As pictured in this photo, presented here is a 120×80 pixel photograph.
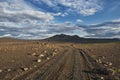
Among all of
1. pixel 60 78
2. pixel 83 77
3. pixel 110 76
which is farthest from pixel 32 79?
pixel 110 76

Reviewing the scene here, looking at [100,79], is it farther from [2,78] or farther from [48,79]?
[2,78]

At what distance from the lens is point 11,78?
19.2m

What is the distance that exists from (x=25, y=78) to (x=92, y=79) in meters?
5.13

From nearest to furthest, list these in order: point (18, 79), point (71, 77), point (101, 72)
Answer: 1. point (18, 79)
2. point (71, 77)
3. point (101, 72)

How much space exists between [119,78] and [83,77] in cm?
280

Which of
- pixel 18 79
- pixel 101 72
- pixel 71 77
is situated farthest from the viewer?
pixel 101 72

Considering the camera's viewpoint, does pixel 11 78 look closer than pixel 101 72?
Yes

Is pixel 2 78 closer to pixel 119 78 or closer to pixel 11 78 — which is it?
pixel 11 78

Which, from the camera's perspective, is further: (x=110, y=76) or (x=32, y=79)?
(x=110, y=76)

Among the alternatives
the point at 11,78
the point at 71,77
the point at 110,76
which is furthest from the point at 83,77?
the point at 11,78

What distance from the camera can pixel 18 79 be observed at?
18750 mm

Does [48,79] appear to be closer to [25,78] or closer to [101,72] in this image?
[25,78]

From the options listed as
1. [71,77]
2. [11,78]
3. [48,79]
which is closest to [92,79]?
[71,77]

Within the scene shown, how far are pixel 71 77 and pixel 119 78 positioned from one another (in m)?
3.76
